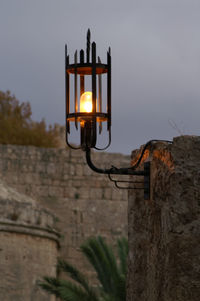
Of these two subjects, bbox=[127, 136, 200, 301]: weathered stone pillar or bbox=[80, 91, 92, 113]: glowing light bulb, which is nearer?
bbox=[127, 136, 200, 301]: weathered stone pillar

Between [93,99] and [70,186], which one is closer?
[93,99]

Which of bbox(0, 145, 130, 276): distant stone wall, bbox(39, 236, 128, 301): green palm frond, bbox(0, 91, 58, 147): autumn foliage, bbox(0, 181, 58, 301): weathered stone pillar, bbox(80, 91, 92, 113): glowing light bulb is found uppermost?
bbox(0, 91, 58, 147): autumn foliage

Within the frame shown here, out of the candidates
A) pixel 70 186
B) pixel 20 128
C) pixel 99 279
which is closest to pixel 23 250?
pixel 99 279

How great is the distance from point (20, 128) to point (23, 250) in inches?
385

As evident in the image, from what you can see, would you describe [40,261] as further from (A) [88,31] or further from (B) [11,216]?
(A) [88,31]

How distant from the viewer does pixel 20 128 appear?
80.8 feet

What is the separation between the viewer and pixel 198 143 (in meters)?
4.16

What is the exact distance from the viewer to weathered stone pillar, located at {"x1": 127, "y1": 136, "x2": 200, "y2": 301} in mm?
3990

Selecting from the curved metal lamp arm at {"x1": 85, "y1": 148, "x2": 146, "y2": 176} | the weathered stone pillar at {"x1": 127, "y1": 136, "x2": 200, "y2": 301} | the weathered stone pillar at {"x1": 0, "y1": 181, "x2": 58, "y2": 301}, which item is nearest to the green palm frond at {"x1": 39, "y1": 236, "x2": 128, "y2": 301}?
the weathered stone pillar at {"x1": 0, "y1": 181, "x2": 58, "y2": 301}

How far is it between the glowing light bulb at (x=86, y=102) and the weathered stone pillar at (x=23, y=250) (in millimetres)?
10528

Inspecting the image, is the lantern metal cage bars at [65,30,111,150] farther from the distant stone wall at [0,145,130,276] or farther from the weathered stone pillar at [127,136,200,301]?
the distant stone wall at [0,145,130,276]

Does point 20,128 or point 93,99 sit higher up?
point 20,128

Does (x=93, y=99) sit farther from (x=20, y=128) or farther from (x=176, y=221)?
(x=20, y=128)

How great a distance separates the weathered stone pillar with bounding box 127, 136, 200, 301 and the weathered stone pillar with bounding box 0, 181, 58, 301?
35.0 feet
